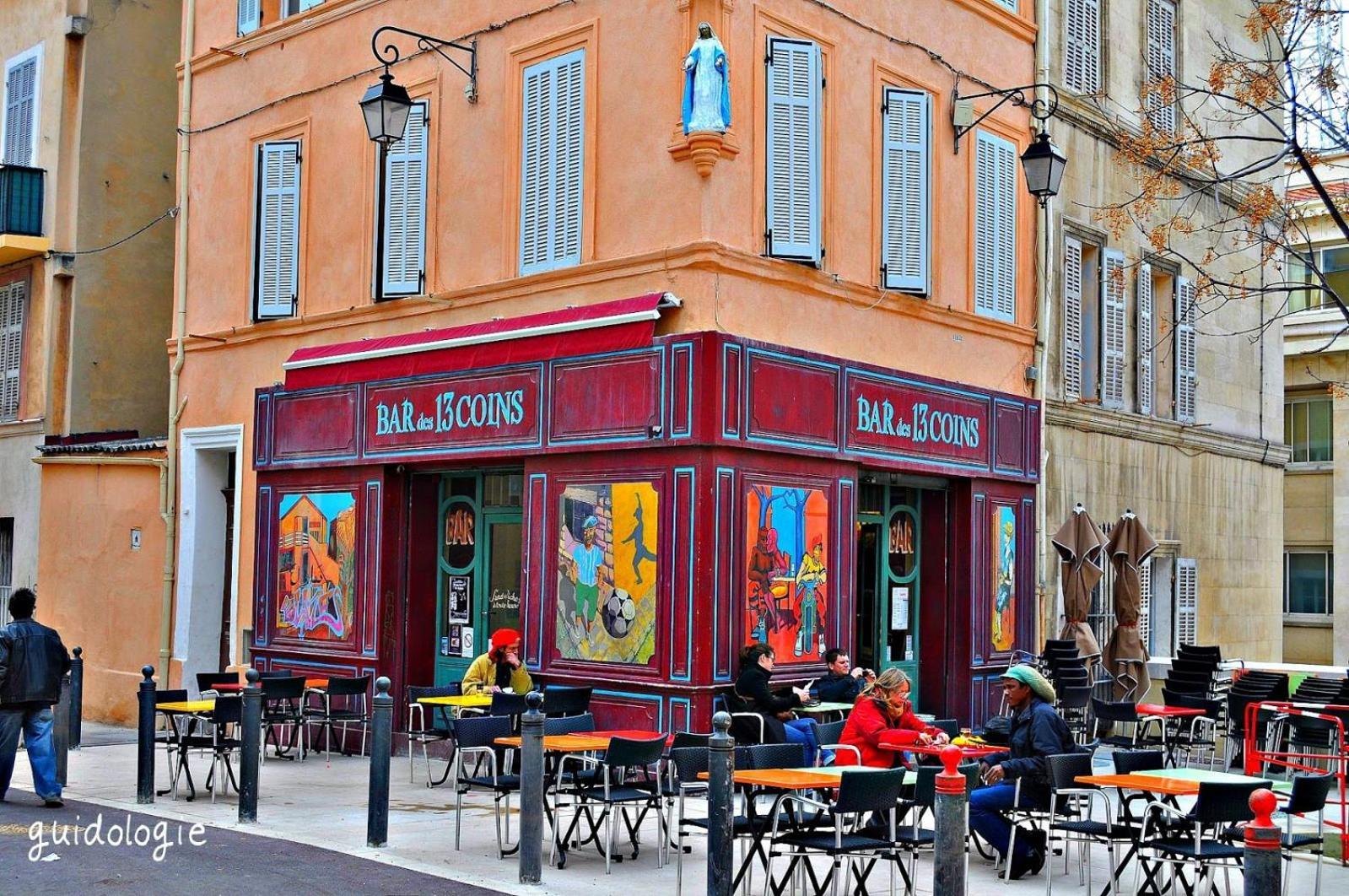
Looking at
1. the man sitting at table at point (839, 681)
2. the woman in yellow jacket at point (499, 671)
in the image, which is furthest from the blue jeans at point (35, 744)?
A: the man sitting at table at point (839, 681)

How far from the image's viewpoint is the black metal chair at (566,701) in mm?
12984

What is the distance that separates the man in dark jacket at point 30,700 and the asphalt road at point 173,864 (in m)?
0.53

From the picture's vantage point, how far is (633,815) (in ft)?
39.7

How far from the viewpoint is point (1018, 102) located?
16734mm

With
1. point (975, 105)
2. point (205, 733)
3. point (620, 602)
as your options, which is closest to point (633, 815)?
point (620, 602)

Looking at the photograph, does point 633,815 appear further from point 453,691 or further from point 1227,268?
point 1227,268

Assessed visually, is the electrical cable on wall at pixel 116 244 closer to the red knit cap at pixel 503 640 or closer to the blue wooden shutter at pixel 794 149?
the red knit cap at pixel 503 640

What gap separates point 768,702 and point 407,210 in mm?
6617

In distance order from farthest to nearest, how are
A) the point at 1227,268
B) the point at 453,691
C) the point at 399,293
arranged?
the point at 1227,268 < the point at 399,293 < the point at 453,691

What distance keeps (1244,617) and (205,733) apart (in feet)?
45.2

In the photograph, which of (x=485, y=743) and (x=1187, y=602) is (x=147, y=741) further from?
(x=1187, y=602)

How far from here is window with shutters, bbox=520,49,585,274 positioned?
14.4 metres

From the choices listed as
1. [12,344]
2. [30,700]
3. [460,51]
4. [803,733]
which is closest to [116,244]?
[12,344]

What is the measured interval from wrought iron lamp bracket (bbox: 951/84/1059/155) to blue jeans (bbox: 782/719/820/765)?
640 centimetres
